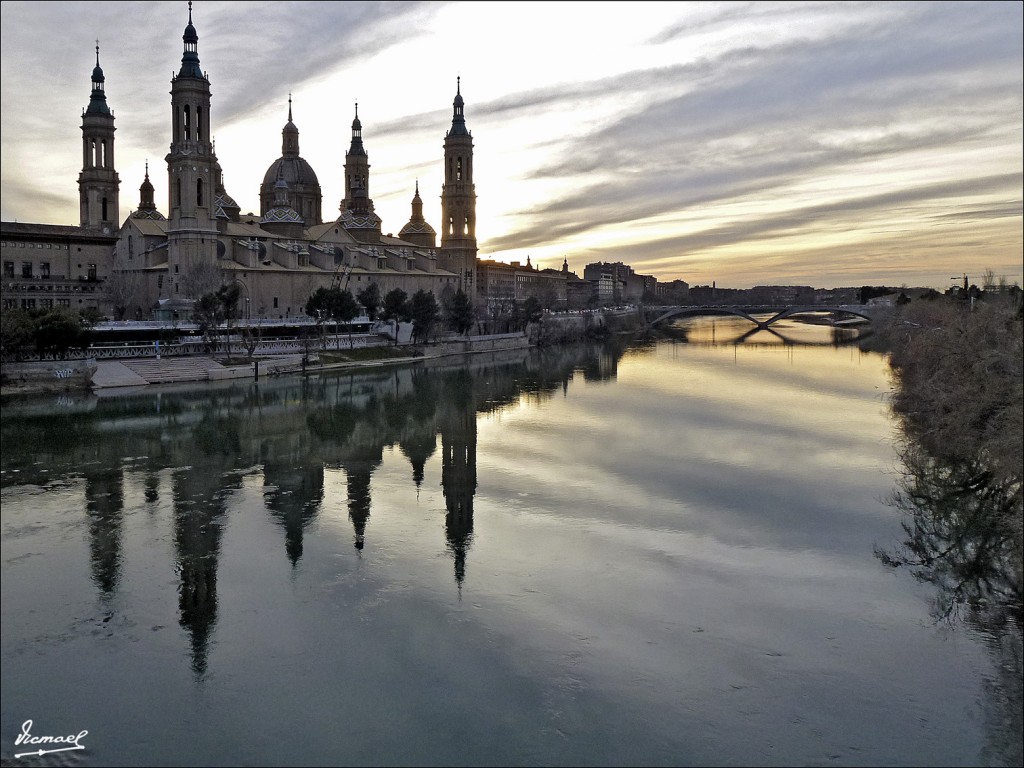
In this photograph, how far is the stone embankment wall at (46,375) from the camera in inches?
1064

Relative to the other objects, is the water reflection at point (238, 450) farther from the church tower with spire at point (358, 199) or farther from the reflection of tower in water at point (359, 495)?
the church tower with spire at point (358, 199)

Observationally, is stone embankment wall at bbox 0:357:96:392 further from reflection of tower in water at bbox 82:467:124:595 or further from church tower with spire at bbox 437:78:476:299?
church tower with spire at bbox 437:78:476:299

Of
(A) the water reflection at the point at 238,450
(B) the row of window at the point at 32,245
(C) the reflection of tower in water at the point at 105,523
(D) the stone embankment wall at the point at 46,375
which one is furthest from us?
(B) the row of window at the point at 32,245

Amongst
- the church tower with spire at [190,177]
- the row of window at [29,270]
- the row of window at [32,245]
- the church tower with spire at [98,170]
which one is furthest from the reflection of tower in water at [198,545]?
the church tower with spire at [98,170]

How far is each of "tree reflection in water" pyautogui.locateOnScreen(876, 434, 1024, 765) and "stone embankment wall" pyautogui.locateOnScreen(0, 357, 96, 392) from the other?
84.0 ft

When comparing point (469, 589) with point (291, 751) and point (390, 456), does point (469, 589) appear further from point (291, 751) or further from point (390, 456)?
point (390, 456)

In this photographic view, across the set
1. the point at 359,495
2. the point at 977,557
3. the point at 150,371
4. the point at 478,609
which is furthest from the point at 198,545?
the point at 150,371

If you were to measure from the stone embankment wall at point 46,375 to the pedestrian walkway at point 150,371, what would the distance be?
0.43 metres

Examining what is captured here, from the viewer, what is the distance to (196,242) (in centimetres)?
4159

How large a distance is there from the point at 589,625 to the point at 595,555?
8.34 feet

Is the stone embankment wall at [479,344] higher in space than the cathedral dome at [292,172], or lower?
lower

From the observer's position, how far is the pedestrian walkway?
2952 cm

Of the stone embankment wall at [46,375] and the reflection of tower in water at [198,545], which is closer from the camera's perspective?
the reflection of tower in water at [198,545]

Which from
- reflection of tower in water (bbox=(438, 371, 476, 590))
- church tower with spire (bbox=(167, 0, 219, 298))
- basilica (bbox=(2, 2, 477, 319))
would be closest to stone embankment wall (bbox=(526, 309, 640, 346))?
basilica (bbox=(2, 2, 477, 319))
